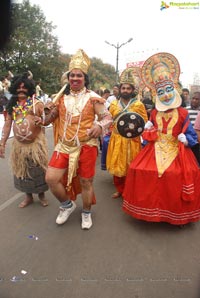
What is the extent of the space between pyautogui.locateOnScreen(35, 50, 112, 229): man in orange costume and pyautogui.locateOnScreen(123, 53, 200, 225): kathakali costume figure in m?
0.53

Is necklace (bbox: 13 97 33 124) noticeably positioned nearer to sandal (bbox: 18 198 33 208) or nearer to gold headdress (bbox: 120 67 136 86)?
sandal (bbox: 18 198 33 208)

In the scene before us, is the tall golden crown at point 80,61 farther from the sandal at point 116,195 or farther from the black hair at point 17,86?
the sandal at point 116,195

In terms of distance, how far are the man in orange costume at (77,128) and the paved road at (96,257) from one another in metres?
0.31

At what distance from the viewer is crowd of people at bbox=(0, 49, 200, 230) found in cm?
289

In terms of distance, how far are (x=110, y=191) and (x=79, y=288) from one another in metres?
2.20

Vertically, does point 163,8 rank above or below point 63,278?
above

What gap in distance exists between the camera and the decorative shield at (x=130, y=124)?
344 centimetres

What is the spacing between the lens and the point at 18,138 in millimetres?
3340

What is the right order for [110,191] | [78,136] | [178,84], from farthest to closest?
Answer: [110,191], [178,84], [78,136]

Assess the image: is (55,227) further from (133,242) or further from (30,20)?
(30,20)

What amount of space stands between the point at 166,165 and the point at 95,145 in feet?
2.72

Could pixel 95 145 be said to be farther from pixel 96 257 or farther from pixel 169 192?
pixel 96 257

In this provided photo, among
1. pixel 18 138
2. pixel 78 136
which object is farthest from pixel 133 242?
pixel 18 138

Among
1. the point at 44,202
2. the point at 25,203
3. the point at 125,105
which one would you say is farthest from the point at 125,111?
the point at 25,203
